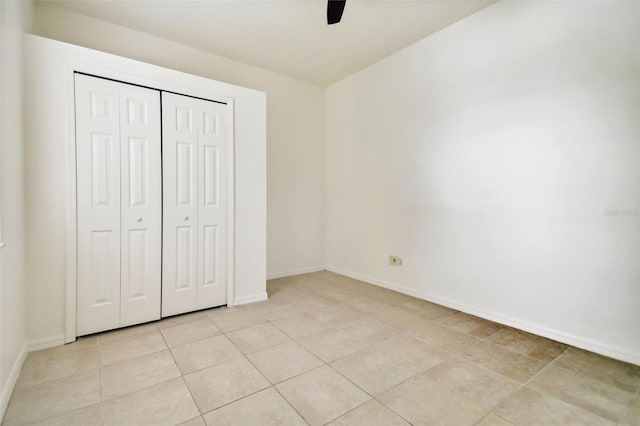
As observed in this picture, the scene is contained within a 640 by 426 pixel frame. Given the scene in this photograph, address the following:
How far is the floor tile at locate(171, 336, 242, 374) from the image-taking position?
1.97m

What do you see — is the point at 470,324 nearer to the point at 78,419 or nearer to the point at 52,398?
the point at 78,419

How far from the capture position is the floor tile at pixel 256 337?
2.22 m

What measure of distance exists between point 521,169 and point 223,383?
9.35 ft

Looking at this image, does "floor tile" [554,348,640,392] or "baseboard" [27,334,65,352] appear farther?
"baseboard" [27,334,65,352]

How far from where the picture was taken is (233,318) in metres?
2.77

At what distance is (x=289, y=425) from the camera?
4.70 feet

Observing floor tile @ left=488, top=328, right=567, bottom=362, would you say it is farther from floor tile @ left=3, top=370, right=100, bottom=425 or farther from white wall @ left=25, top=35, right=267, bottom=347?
white wall @ left=25, top=35, right=267, bottom=347

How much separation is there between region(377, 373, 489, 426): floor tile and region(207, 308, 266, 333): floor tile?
1.41 metres

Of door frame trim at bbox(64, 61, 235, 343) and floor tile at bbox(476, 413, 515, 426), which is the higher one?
door frame trim at bbox(64, 61, 235, 343)

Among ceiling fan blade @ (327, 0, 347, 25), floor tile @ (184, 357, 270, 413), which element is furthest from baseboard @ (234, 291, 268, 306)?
ceiling fan blade @ (327, 0, 347, 25)

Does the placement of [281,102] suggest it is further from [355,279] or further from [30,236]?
[30,236]

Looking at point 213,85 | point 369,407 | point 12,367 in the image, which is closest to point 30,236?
point 12,367

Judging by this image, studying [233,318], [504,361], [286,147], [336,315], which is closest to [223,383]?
[233,318]

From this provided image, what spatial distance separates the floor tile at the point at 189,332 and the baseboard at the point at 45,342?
0.70 m
